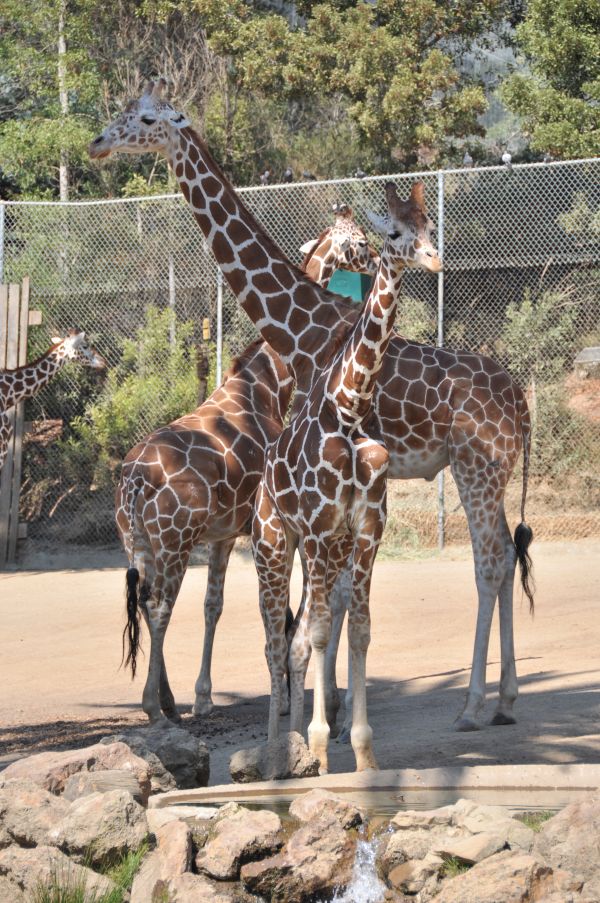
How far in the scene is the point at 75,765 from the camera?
17.7ft

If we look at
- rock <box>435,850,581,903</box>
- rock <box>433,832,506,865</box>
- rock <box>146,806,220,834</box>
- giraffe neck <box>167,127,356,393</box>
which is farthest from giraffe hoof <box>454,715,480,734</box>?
rock <box>435,850,581,903</box>

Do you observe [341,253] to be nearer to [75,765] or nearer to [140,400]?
[75,765]

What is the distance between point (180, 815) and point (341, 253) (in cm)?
460

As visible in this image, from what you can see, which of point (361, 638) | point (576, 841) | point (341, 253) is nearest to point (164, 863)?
point (576, 841)

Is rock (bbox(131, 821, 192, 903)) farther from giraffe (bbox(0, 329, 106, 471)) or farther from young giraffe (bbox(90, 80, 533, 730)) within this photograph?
giraffe (bbox(0, 329, 106, 471))

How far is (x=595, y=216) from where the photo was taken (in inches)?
529

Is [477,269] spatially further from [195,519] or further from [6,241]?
[195,519]

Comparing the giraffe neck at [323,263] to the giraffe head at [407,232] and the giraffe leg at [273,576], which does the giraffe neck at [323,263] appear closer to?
the giraffe leg at [273,576]

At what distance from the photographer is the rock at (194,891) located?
13.9 feet

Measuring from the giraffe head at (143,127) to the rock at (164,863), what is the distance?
4.23 m

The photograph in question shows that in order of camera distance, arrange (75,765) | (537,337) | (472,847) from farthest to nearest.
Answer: (537,337) → (75,765) → (472,847)

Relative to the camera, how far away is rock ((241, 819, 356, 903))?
443cm

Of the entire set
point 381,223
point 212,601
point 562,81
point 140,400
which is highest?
point 562,81

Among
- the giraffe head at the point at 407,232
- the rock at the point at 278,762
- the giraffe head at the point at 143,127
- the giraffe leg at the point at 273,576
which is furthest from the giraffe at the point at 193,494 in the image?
the giraffe head at the point at 407,232
